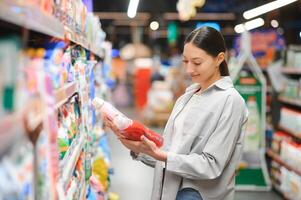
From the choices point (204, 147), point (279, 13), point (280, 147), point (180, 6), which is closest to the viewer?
point (204, 147)

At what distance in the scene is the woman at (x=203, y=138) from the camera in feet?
8.41

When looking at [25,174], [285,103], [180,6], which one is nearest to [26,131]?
[25,174]

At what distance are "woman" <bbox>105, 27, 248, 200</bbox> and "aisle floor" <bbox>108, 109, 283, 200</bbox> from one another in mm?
3632

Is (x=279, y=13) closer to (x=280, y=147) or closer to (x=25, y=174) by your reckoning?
(x=280, y=147)

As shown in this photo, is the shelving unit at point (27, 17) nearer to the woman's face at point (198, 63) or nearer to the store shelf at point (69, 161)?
the store shelf at point (69, 161)

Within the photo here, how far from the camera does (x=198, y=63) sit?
8.80 ft

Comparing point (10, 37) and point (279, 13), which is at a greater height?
point (279, 13)

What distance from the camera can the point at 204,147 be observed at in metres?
2.63

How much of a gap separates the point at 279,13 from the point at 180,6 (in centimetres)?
1057

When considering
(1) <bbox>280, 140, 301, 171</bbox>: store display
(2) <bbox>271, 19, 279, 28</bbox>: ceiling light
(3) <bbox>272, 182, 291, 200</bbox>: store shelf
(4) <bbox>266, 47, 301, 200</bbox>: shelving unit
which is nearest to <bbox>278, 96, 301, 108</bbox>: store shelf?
(4) <bbox>266, 47, 301, 200</bbox>: shelving unit

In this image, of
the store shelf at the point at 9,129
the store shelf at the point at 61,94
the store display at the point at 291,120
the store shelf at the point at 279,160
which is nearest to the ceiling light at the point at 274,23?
the store shelf at the point at 279,160

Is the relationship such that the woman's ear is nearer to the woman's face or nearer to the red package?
the woman's face

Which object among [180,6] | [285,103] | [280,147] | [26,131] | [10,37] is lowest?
[280,147]

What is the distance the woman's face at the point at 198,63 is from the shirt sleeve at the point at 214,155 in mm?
214
